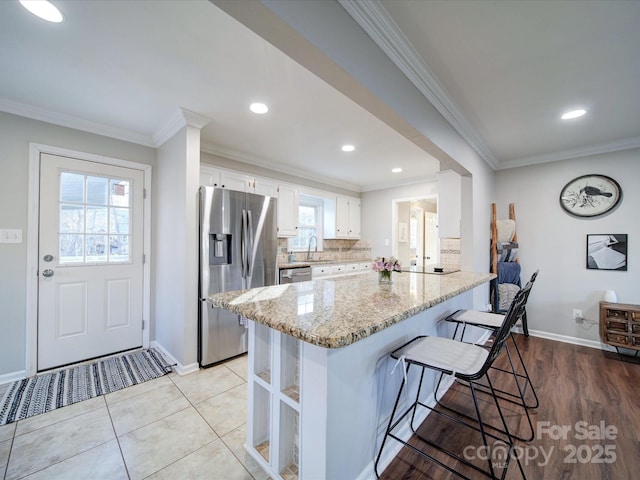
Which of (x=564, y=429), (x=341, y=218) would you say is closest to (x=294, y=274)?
(x=341, y=218)

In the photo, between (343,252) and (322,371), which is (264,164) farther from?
(322,371)

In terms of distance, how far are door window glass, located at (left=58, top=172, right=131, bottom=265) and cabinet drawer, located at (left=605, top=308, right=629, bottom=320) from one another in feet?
16.5

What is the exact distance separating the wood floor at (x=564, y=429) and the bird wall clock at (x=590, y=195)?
1661mm

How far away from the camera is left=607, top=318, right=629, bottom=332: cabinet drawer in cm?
271

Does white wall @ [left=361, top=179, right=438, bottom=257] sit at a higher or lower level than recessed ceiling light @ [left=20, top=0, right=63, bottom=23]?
lower

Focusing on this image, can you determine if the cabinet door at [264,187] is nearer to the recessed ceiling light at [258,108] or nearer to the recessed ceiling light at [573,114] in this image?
the recessed ceiling light at [258,108]

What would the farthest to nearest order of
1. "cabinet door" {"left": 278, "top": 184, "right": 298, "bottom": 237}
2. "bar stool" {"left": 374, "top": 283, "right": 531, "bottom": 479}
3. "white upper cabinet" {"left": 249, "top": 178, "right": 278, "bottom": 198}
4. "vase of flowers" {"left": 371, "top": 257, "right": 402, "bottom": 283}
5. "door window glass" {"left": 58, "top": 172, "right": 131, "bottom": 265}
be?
"cabinet door" {"left": 278, "top": 184, "right": 298, "bottom": 237}
"white upper cabinet" {"left": 249, "top": 178, "right": 278, "bottom": 198}
"door window glass" {"left": 58, "top": 172, "right": 131, "bottom": 265}
"vase of flowers" {"left": 371, "top": 257, "right": 402, "bottom": 283}
"bar stool" {"left": 374, "top": 283, "right": 531, "bottom": 479}

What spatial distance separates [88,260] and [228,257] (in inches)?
52.3

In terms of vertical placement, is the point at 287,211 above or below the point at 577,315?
above

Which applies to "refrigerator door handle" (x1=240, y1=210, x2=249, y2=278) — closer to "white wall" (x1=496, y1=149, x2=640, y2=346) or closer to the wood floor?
the wood floor

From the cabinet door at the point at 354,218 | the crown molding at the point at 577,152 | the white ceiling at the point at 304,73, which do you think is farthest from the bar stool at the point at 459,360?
the cabinet door at the point at 354,218

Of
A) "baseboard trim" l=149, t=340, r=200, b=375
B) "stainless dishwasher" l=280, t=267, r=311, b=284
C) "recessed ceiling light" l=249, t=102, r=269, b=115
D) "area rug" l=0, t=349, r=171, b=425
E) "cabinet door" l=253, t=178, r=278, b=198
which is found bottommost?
"area rug" l=0, t=349, r=171, b=425

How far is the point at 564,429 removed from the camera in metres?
1.70

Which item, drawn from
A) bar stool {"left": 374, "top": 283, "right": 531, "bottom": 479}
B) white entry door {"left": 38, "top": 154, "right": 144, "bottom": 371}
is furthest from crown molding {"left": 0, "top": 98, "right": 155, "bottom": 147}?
bar stool {"left": 374, "top": 283, "right": 531, "bottom": 479}
